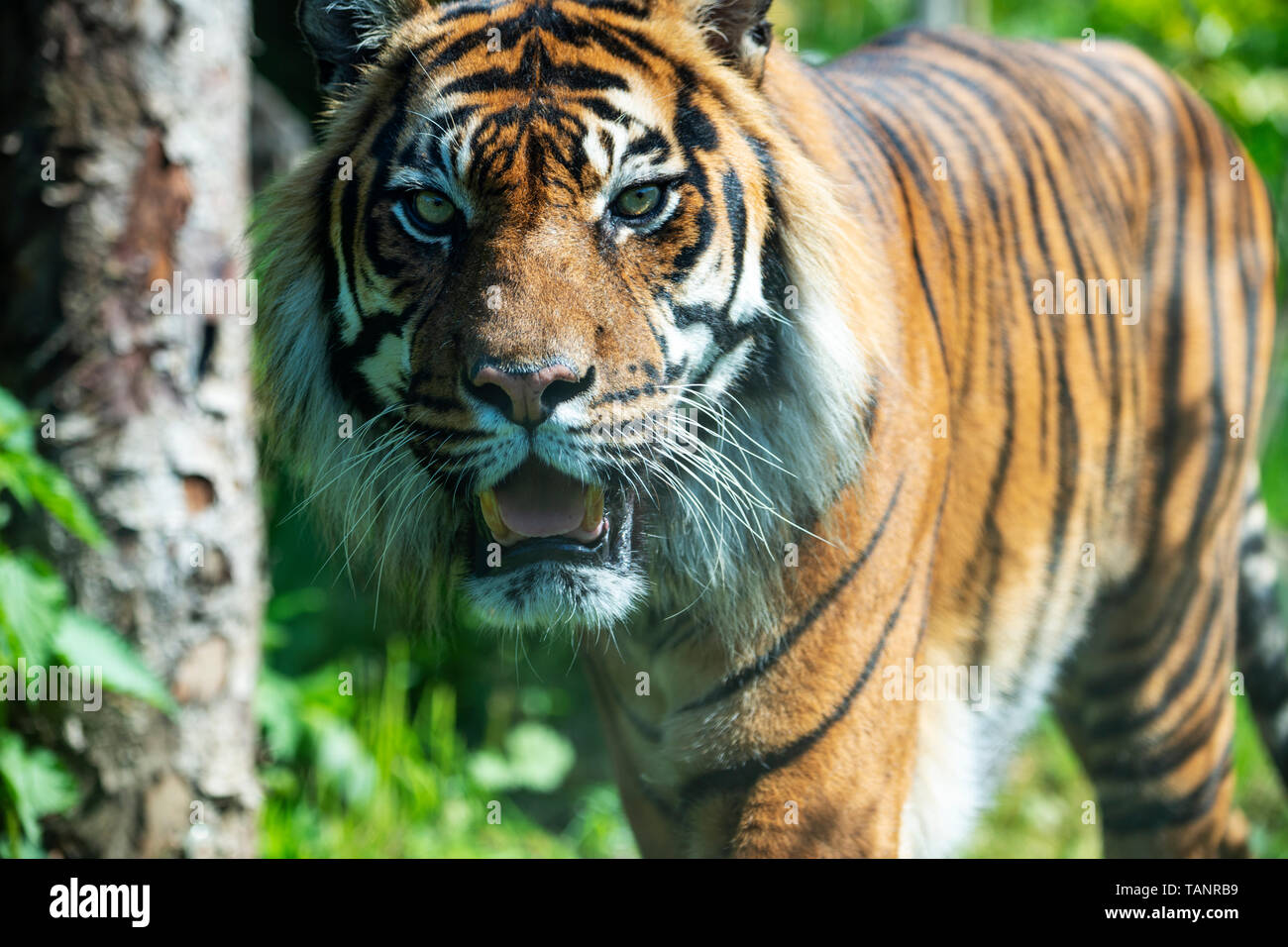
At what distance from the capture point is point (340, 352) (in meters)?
2.19

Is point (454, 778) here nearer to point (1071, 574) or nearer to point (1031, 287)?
point (1071, 574)

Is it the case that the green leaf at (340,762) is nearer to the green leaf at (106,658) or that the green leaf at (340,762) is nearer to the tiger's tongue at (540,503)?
the green leaf at (106,658)

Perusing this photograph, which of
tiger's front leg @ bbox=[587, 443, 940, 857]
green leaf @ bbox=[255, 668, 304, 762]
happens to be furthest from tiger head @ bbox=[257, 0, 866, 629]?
green leaf @ bbox=[255, 668, 304, 762]

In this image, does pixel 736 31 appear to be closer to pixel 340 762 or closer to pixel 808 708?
pixel 808 708

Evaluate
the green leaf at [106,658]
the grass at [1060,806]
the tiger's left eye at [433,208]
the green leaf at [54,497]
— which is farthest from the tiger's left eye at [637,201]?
the grass at [1060,806]

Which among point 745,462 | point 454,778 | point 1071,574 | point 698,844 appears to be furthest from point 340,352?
point 454,778

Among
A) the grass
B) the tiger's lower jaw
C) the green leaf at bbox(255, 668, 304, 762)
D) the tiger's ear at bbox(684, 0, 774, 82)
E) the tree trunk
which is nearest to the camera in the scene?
the tiger's lower jaw

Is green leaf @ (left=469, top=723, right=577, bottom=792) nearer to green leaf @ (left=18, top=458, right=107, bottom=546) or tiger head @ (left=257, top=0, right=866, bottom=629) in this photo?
tiger head @ (left=257, top=0, right=866, bottom=629)

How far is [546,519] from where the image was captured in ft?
6.51

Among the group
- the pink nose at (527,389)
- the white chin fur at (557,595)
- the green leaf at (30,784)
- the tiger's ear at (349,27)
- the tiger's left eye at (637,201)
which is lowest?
the green leaf at (30,784)

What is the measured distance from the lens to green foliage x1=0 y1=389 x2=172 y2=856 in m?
2.16

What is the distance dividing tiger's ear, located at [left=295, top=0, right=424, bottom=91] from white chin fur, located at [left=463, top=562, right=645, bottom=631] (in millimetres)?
950

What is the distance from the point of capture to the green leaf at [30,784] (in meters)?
2.48

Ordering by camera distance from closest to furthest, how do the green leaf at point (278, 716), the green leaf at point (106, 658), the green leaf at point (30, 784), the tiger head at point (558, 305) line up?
the tiger head at point (558, 305) → the green leaf at point (106, 658) → the green leaf at point (30, 784) → the green leaf at point (278, 716)
